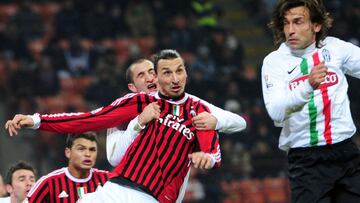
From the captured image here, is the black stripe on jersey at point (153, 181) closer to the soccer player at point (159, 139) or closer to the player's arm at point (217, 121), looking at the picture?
the soccer player at point (159, 139)

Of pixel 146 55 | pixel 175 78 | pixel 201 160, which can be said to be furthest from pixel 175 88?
pixel 146 55

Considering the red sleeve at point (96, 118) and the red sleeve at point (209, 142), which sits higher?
the red sleeve at point (96, 118)

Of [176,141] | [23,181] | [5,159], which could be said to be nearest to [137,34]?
[5,159]

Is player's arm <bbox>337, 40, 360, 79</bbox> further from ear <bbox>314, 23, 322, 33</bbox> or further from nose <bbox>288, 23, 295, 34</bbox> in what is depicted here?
nose <bbox>288, 23, 295, 34</bbox>

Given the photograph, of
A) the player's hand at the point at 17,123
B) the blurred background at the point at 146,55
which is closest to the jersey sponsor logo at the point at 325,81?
the player's hand at the point at 17,123

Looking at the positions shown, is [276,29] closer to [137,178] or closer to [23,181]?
[137,178]

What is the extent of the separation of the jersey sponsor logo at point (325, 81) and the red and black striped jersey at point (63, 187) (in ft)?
6.86

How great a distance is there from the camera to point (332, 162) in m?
4.71

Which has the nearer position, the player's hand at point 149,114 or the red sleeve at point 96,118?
the player's hand at point 149,114

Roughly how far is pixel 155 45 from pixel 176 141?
9845 millimetres

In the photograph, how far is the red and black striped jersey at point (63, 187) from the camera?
6254mm

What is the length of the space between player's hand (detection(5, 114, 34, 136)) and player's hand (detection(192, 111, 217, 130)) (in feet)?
3.31

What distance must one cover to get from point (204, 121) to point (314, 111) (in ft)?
2.25

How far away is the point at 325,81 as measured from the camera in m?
4.77
